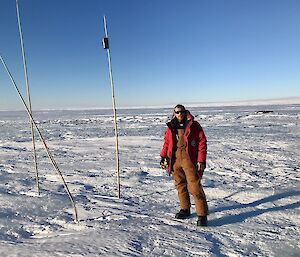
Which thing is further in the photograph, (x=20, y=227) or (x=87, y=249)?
(x=20, y=227)

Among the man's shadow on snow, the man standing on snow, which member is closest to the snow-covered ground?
the man's shadow on snow

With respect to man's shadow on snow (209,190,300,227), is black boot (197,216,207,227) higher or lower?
higher

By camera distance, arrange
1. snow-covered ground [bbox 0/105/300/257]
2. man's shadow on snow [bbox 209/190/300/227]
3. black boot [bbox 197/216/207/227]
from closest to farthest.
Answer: snow-covered ground [bbox 0/105/300/257]
black boot [bbox 197/216/207/227]
man's shadow on snow [bbox 209/190/300/227]

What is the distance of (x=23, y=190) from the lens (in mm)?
5395

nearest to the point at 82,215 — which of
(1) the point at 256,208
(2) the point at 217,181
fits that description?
(1) the point at 256,208

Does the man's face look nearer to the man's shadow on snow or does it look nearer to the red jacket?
the red jacket

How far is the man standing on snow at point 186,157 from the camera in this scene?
3.72 meters

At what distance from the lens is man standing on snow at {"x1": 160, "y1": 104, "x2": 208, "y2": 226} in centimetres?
372

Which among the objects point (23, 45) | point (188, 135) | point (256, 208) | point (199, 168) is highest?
point (23, 45)

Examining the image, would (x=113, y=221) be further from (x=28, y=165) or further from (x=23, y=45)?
(x=28, y=165)

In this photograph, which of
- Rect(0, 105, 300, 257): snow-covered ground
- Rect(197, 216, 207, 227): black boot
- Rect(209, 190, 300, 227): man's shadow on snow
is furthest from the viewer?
Rect(209, 190, 300, 227): man's shadow on snow

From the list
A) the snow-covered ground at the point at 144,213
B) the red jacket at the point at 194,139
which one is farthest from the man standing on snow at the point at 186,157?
the snow-covered ground at the point at 144,213

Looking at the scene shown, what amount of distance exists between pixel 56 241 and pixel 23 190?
2516mm

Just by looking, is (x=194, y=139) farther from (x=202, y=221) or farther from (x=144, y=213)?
(x=144, y=213)
